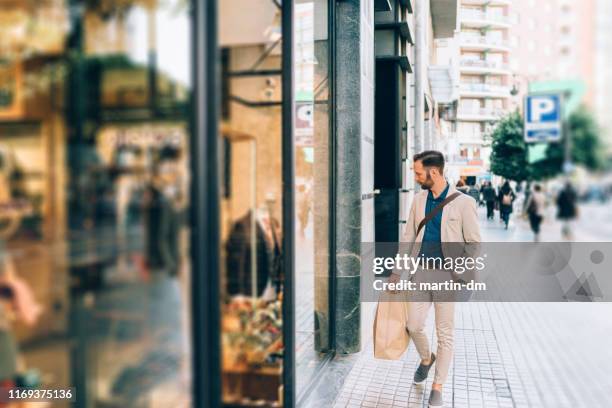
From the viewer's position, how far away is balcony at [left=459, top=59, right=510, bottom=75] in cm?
421

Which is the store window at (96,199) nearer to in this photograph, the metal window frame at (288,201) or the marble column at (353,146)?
the metal window frame at (288,201)

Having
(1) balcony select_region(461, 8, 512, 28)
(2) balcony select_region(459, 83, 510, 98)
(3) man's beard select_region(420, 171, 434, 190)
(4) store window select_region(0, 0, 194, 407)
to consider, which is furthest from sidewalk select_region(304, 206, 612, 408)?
(4) store window select_region(0, 0, 194, 407)

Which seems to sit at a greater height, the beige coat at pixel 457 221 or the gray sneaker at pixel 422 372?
the beige coat at pixel 457 221


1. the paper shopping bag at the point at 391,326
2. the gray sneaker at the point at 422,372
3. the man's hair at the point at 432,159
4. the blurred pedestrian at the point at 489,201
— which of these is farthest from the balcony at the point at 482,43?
the gray sneaker at the point at 422,372

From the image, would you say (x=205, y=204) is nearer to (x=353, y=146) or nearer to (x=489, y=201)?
(x=489, y=201)

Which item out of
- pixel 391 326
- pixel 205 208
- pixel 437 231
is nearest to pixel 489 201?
pixel 437 231

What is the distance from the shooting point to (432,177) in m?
4.27

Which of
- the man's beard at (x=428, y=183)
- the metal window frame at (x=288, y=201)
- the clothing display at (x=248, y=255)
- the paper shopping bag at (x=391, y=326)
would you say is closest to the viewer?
the clothing display at (x=248, y=255)

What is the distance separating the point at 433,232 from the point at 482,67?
1233 mm

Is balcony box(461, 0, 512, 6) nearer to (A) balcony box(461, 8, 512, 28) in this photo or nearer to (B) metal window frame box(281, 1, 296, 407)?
(A) balcony box(461, 8, 512, 28)

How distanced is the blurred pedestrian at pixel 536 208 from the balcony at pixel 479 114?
55cm

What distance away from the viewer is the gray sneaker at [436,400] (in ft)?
13.6

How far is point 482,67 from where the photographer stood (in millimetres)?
4332

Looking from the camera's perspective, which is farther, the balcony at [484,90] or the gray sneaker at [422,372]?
the gray sneaker at [422,372]
